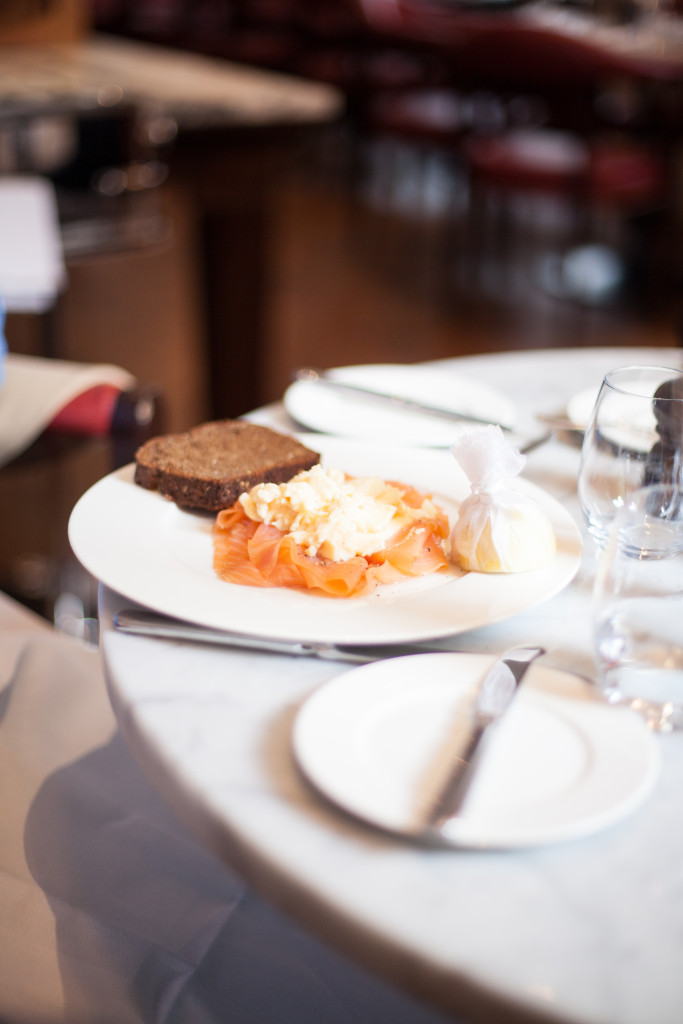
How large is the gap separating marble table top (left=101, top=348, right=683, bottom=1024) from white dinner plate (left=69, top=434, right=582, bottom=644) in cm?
3

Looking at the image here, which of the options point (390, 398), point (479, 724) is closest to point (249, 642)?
point (479, 724)

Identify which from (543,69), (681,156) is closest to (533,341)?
(543,69)

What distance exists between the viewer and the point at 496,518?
→ 72cm

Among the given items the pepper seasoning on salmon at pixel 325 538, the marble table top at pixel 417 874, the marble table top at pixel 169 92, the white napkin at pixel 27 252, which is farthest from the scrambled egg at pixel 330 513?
the marble table top at pixel 169 92

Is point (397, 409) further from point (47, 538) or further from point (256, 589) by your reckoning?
point (47, 538)

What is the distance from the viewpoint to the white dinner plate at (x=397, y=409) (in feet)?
3.43

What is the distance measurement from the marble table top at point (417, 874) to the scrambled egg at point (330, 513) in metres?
0.12

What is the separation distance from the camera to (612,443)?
769mm

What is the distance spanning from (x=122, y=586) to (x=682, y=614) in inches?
15.2

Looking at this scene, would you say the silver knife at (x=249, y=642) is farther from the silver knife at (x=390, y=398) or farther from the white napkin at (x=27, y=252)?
the white napkin at (x=27, y=252)

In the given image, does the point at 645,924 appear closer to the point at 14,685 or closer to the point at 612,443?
the point at 612,443

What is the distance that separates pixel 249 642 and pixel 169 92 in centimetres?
203

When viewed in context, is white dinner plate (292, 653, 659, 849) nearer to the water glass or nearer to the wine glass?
the water glass

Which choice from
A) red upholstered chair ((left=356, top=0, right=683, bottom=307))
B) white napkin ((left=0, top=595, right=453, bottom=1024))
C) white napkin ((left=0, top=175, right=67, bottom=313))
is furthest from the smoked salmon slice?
red upholstered chair ((left=356, top=0, right=683, bottom=307))
